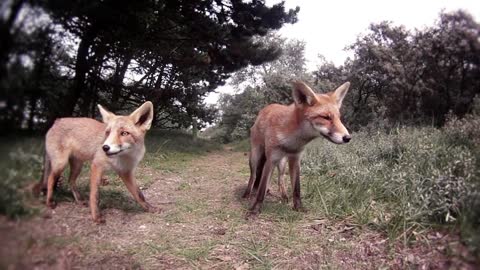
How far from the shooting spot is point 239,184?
7.35 meters

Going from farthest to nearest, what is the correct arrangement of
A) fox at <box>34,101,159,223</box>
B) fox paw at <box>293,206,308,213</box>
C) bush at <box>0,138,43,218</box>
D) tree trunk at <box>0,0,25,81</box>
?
fox paw at <box>293,206,308,213</box> < fox at <box>34,101,159,223</box> < bush at <box>0,138,43,218</box> < tree trunk at <box>0,0,25,81</box>

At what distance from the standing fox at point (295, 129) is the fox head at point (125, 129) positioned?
1.91 m

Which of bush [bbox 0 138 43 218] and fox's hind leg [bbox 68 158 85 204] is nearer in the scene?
bush [bbox 0 138 43 218]

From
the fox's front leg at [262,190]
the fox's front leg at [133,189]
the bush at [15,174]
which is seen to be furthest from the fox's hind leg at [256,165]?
the bush at [15,174]

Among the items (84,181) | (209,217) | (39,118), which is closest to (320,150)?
(209,217)

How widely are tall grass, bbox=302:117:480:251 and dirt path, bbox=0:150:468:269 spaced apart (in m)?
0.33

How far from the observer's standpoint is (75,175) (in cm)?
354

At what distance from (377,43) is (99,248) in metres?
7.54

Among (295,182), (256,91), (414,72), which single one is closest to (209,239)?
(295,182)

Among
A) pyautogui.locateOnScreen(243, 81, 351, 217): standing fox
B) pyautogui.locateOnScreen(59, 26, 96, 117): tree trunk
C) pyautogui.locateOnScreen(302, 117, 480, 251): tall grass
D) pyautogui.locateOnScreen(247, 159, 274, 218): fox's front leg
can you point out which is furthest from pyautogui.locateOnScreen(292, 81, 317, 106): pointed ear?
pyautogui.locateOnScreen(59, 26, 96, 117): tree trunk

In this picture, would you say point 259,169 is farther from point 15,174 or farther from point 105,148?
point 15,174

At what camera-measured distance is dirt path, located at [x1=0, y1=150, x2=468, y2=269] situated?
2.00 metres

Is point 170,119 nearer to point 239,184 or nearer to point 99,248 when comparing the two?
point 239,184

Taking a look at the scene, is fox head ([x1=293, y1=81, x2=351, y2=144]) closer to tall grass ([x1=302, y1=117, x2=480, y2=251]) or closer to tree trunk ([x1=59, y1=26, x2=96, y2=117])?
tall grass ([x1=302, y1=117, x2=480, y2=251])
